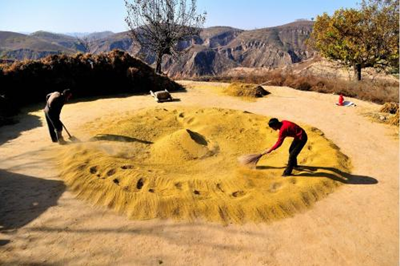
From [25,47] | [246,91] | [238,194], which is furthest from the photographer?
[25,47]

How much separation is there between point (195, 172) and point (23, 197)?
2.98 meters

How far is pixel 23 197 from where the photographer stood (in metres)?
4.81

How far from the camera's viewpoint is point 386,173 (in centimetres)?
614

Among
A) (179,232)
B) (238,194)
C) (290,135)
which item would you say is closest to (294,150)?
(290,135)

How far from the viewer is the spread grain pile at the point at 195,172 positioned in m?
4.73

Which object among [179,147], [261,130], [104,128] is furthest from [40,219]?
[261,130]

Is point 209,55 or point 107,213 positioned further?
point 209,55

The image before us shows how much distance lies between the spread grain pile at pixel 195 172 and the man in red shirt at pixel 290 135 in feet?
1.06

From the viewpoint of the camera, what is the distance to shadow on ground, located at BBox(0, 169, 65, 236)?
4.28m

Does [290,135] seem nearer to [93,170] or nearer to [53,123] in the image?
[93,170]

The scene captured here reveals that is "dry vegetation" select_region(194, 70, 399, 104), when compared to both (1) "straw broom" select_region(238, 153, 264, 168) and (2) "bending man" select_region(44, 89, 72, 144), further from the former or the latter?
→ (2) "bending man" select_region(44, 89, 72, 144)

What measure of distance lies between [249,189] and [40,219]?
334cm

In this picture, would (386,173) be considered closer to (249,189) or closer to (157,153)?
(249,189)

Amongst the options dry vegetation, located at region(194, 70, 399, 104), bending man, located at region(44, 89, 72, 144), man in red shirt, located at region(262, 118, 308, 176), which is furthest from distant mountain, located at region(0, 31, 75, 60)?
man in red shirt, located at region(262, 118, 308, 176)
